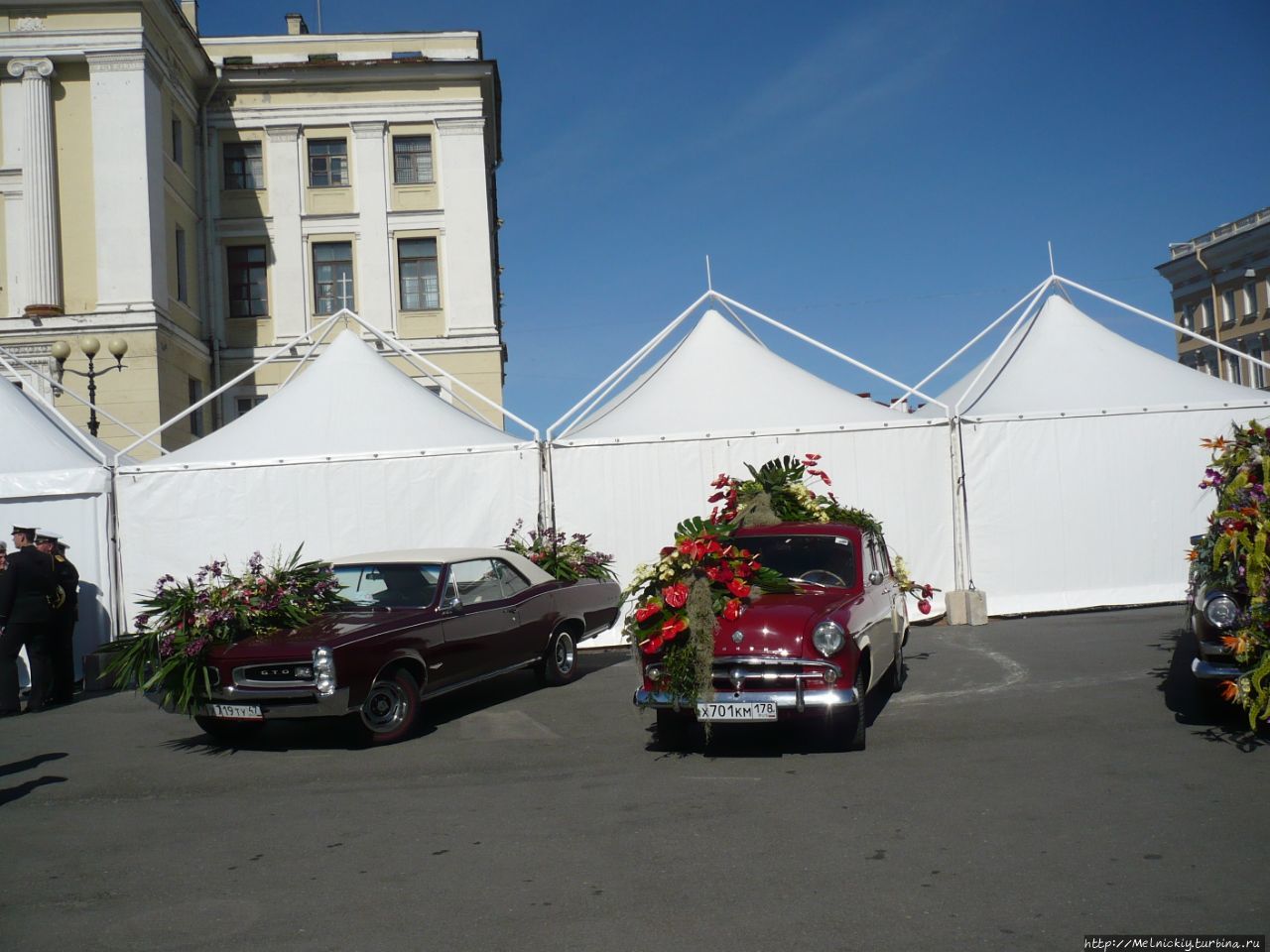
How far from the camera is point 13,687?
456 inches

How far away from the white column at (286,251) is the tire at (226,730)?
2692cm

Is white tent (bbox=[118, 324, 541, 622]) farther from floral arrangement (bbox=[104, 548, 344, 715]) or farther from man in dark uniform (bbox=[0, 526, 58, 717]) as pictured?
floral arrangement (bbox=[104, 548, 344, 715])

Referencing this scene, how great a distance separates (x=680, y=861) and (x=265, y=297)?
32886 millimetres

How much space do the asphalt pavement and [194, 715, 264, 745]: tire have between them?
0.64 feet

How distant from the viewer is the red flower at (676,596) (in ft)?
26.1

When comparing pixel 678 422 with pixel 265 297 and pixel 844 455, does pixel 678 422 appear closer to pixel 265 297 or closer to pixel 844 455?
pixel 844 455

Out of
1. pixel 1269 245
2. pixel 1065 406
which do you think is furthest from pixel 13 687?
pixel 1269 245

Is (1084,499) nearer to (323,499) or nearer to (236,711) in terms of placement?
(323,499)

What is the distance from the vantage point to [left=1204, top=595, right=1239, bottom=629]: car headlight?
24.3ft

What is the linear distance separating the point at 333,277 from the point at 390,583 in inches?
1079

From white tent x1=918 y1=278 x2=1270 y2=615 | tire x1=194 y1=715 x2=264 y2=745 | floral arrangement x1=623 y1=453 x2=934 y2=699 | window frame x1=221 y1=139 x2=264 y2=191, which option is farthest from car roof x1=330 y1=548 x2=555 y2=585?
window frame x1=221 y1=139 x2=264 y2=191

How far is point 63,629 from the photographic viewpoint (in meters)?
12.3

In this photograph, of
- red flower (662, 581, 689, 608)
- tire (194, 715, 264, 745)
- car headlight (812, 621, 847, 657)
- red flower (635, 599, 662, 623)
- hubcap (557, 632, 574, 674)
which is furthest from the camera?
hubcap (557, 632, 574, 674)

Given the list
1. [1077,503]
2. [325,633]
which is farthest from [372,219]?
[325,633]
